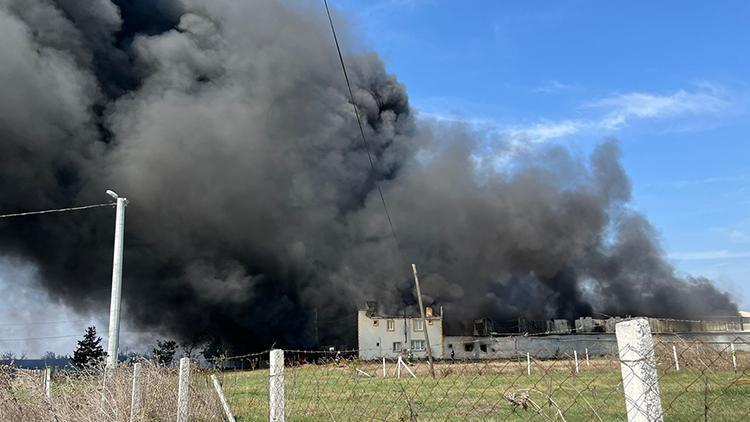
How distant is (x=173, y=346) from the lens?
5562 centimetres

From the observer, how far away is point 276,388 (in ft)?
15.7

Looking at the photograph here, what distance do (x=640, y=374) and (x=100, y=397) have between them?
258 inches

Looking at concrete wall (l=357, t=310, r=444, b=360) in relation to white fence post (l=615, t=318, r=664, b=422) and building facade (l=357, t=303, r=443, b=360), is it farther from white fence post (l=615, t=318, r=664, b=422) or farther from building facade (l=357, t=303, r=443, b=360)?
white fence post (l=615, t=318, r=664, b=422)

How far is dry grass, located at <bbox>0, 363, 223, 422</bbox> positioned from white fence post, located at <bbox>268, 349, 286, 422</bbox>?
2.60 metres

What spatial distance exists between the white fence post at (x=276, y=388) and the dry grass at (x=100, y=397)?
2597 mm

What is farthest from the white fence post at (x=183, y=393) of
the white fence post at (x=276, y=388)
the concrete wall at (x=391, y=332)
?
the concrete wall at (x=391, y=332)

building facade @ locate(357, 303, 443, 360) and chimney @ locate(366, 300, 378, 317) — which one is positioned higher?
chimney @ locate(366, 300, 378, 317)

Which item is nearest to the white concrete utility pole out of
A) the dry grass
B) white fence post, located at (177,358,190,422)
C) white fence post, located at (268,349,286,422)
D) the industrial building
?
the dry grass

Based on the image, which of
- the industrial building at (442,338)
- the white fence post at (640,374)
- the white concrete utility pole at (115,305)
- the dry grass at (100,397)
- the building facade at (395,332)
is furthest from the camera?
the building facade at (395,332)

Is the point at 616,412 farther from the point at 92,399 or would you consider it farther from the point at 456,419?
the point at 92,399

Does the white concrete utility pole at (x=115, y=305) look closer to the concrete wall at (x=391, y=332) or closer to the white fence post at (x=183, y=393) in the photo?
the white fence post at (x=183, y=393)

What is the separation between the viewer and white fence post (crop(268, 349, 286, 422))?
473 cm

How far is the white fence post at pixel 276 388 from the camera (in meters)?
4.73

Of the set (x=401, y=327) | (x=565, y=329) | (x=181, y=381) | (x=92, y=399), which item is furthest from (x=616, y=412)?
(x=565, y=329)
